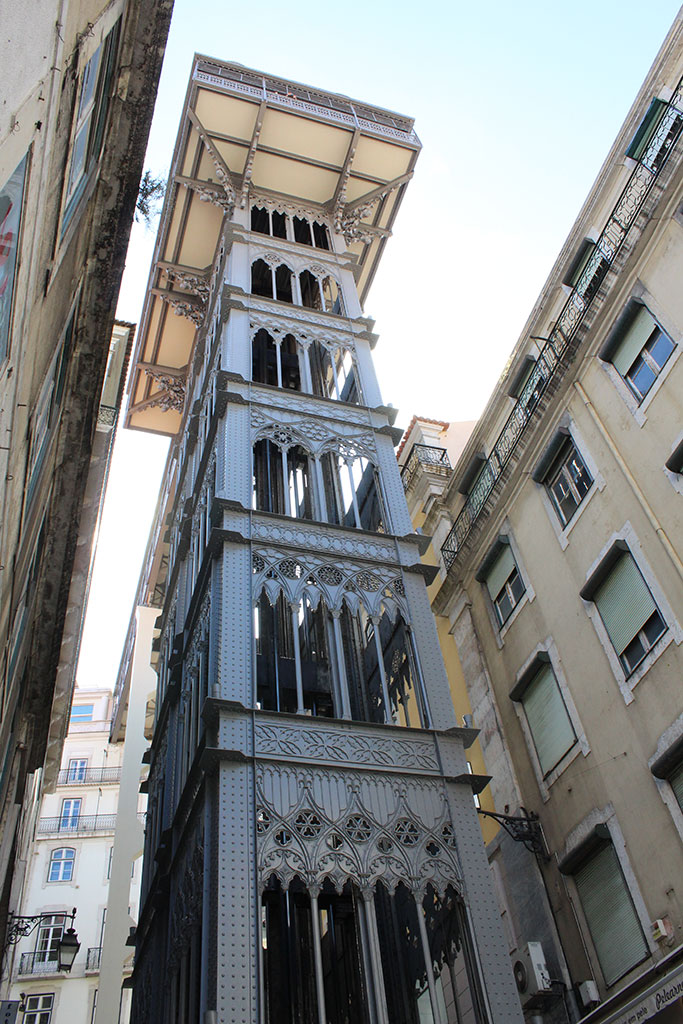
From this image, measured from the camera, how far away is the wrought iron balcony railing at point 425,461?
2131cm

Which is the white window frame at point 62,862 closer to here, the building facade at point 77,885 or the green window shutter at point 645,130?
the building facade at point 77,885

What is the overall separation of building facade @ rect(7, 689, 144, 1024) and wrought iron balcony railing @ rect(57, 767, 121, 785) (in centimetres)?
5

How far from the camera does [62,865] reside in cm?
3594

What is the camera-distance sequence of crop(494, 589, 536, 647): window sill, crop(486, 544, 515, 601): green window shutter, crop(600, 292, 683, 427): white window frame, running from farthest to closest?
crop(486, 544, 515, 601): green window shutter → crop(494, 589, 536, 647): window sill → crop(600, 292, 683, 427): white window frame

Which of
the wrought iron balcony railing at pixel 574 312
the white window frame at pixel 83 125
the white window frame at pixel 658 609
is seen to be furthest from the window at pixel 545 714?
the white window frame at pixel 83 125

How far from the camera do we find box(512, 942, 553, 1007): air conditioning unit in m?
11.6

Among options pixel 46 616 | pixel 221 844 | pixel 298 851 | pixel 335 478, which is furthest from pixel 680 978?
pixel 46 616

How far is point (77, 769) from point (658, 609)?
36.6 m

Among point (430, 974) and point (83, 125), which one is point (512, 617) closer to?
point (430, 974)

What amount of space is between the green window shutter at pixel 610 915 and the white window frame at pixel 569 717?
144cm

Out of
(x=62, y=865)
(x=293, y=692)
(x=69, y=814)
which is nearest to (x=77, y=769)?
(x=69, y=814)

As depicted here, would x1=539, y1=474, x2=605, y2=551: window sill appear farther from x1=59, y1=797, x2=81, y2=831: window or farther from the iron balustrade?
x1=59, y1=797, x2=81, y2=831: window

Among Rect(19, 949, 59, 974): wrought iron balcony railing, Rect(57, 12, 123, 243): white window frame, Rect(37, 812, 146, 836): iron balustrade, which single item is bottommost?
Rect(57, 12, 123, 243): white window frame

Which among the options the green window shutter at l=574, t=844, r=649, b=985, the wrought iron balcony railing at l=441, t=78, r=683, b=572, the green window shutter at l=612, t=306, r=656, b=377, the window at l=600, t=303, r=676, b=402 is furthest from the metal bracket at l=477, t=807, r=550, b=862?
the green window shutter at l=612, t=306, r=656, b=377
